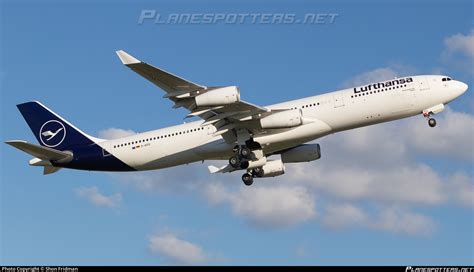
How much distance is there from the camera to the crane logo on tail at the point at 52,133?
59.8 meters

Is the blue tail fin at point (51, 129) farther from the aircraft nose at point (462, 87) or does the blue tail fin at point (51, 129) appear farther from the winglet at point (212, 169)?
the aircraft nose at point (462, 87)

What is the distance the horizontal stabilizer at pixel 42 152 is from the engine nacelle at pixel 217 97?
12.8 meters

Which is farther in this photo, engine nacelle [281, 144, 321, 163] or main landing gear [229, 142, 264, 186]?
engine nacelle [281, 144, 321, 163]

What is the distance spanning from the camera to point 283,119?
52844mm

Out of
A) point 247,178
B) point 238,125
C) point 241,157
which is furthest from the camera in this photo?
point 247,178

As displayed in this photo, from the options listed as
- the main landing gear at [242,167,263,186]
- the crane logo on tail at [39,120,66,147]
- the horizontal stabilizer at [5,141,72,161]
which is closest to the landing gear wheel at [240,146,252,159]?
the main landing gear at [242,167,263,186]

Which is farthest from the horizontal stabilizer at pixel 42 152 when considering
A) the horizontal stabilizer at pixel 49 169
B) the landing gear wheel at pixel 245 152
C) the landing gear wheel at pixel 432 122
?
the landing gear wheel at pixel 432 122

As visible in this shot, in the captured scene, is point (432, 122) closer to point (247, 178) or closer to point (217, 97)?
point (247, 178)

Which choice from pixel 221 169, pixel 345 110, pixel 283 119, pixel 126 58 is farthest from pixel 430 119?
pixel 126 58

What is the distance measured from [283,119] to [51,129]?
60.0 feet

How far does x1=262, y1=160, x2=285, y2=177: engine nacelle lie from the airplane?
0.52m

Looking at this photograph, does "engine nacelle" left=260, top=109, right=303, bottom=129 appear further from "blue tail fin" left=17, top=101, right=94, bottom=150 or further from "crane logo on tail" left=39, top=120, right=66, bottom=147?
"crane logo on tail" left=39, top=120, right=66, bottom=147

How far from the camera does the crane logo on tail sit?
59.8 metres

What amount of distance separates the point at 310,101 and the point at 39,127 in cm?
2063
